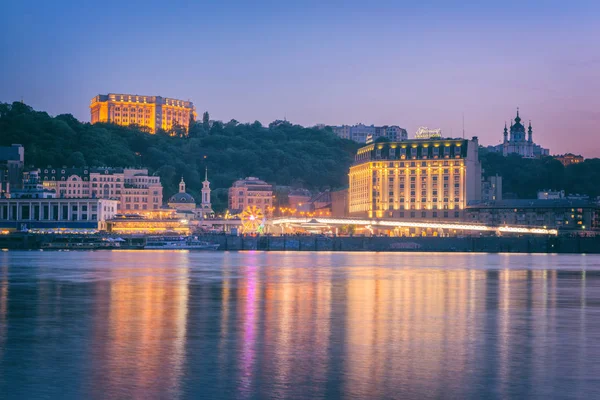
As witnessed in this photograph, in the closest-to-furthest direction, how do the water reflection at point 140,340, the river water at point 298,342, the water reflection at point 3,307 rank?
the river water at point 298,342 → the water reflection at point 140,340 → the water reflection at point 3,307

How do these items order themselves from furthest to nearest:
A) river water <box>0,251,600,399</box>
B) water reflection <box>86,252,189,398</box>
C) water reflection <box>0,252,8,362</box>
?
1. water reflection <box>0,252,8,362</box>
2. water reflection <box>86,252,189,398</box>
3. river water <box>0,251,600,399</box>

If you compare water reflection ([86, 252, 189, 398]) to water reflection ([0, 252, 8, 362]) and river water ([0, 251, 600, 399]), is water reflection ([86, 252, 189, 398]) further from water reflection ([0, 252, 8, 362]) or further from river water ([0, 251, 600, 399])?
water reflection ([0, 252, 8, 362])

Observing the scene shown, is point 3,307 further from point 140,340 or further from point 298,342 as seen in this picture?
point 298,342

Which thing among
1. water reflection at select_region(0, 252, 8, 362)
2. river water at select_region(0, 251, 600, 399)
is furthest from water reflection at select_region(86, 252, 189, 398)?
water reflection at select_region(0, 252, 8, 362)

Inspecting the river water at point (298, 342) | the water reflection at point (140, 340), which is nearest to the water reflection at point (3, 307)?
the river water at point (298, 342)

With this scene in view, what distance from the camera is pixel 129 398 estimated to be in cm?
2427

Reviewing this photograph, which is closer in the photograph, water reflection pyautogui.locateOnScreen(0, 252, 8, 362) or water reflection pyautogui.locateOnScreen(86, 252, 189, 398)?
water reflection pyautogui.locateOnScreen(86, 252, 189, 398)

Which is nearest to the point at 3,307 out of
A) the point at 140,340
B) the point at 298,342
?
the point at 140,340

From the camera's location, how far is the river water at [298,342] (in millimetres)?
26031

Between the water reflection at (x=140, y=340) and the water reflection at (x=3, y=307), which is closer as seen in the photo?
the water reflection at (x=140, y=340)

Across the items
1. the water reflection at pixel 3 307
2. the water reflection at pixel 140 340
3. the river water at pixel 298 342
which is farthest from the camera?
the water reflection at pixel 3 307

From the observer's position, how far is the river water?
26.0 meters

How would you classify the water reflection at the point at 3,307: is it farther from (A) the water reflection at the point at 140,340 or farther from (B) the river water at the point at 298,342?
(A) the water reflection at the point at 140,340

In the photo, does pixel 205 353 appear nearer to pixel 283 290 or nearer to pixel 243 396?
pixel 243 396
